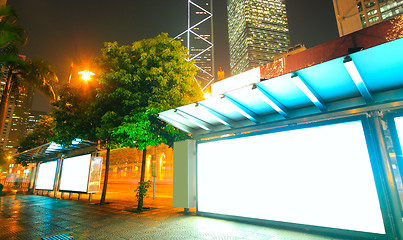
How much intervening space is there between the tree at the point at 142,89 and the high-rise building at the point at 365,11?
74.7 m

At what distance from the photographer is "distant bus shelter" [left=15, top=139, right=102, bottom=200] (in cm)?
1277

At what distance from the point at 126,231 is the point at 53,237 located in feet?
5.83

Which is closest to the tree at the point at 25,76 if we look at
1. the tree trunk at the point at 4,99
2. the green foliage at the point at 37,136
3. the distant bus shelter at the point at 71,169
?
the tree trunk at the point at 4,99

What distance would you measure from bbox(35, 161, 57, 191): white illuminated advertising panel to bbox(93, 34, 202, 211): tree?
11988mm

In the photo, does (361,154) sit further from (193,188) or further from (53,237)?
(53,237)

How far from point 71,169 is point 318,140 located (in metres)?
15.6

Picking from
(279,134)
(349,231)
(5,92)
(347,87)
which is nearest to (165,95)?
(279,134)

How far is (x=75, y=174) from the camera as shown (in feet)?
46.1

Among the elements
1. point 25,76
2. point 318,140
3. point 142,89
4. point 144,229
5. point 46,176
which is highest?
point 25,76

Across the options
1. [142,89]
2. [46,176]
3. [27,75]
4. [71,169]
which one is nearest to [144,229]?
[142,89]

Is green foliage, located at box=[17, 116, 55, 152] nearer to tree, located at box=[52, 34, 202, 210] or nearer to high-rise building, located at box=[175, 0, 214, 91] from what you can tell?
tree, located at box=[52, 34, 202, 210]

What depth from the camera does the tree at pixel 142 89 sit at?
8.89 metres

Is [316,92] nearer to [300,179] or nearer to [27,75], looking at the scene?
[300,179]

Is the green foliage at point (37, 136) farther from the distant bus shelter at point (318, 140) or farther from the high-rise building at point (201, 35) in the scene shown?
the distant bus shelter at point (318, 140)
